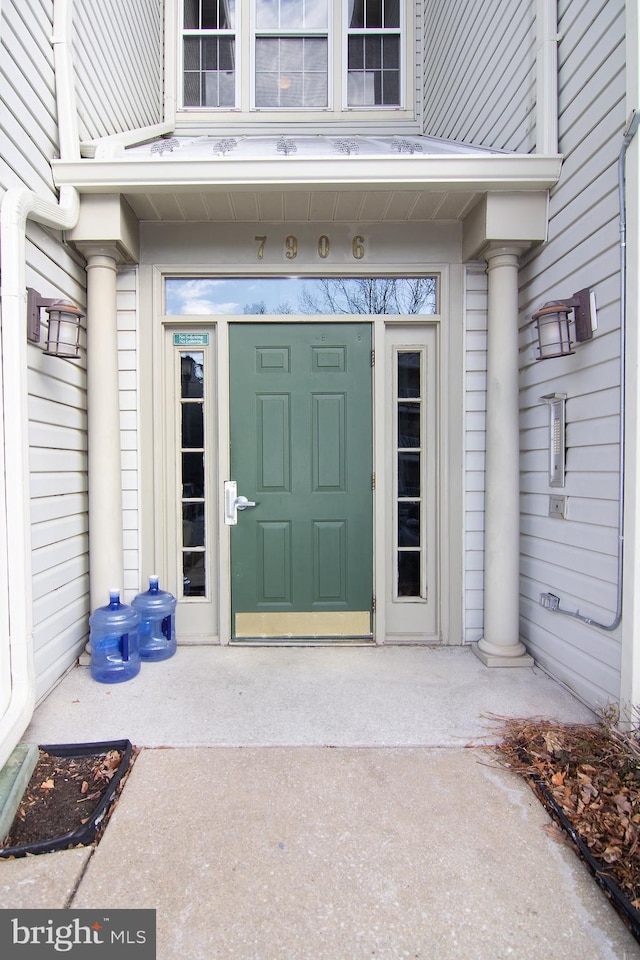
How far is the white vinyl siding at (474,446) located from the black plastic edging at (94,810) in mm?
2038

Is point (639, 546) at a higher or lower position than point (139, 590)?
higher

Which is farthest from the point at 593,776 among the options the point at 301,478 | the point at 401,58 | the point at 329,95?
the point at 401,58

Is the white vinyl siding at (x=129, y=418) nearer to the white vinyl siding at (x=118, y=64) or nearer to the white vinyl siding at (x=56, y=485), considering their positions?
the white vinyl siding at (x=56, y=485)

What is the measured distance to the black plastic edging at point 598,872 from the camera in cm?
129

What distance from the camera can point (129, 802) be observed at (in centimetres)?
173

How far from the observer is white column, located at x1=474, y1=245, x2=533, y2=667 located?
2838 millimetres

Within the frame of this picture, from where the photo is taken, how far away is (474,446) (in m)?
3.11

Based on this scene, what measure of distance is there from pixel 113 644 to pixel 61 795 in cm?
93

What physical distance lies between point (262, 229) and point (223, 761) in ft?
9.37

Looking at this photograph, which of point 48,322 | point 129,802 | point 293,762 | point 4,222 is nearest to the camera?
point 129,802

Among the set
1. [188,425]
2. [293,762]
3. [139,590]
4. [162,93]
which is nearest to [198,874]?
[293,762]

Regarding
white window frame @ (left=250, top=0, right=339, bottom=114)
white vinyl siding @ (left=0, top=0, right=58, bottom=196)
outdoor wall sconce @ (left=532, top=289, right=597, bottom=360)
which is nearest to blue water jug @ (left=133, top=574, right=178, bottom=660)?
white vinyl siding @ (left=0, top=0, right=58, bottom=196)

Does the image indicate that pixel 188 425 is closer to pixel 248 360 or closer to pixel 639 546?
pixel 248 360

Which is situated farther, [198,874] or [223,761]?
[223,761]
